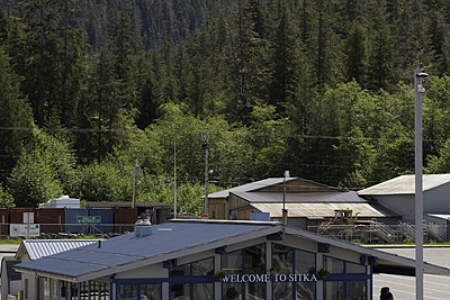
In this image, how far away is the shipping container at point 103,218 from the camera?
67938mm

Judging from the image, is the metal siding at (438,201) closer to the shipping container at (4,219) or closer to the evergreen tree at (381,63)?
the shipping container at (4,219)

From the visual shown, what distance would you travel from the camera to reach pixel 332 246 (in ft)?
71.7

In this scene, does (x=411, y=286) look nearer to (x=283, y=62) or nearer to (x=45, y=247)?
(x=45, y=247)

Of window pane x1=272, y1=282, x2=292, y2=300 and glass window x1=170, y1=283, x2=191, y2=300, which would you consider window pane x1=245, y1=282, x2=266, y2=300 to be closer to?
window pane x1=272, y1=282, x2=292, y2=300

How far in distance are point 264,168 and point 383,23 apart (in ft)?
165

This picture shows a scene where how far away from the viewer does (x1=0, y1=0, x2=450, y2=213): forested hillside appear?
96312 mm

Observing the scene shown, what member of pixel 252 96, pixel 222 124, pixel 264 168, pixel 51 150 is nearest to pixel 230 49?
pixel 252 96

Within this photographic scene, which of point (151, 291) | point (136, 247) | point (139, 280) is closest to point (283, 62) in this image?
point (136, 247)

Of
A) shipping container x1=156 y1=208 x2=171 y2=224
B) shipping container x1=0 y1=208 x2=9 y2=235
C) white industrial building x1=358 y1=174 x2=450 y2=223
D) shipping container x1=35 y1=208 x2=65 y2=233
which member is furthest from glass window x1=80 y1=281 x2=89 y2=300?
shipping container x1=156 y1=208 x2=171 y2=224

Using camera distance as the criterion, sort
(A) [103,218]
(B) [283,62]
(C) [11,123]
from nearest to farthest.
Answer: (A) [103,218], (C) [11,123], (B) [283,62]

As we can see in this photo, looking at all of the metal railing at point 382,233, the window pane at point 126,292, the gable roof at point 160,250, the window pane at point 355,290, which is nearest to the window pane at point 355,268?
the window pane at point 355,290

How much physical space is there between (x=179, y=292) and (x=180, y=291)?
4 centimetres

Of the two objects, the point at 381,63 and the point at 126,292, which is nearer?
the point at 126,292

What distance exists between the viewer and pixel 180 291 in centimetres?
2044
